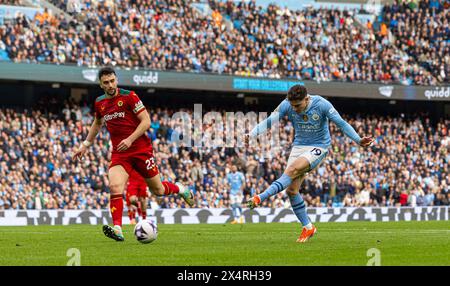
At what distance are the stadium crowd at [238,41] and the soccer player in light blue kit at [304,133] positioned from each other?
22682mm

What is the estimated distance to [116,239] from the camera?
49.1 feet

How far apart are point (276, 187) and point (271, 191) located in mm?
141

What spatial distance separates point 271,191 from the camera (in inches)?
570

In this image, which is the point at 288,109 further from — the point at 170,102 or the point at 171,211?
the point at 170,102

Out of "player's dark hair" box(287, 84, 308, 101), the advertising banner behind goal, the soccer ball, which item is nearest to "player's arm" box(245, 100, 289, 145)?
"player's dark hair" box(287, 84, 308, 101)

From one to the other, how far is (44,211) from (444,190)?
808 inches

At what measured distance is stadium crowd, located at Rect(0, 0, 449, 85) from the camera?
125 ft

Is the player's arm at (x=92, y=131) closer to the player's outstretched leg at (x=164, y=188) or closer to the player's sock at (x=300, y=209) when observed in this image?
the player's outstretched leg at (x=164, y=188)

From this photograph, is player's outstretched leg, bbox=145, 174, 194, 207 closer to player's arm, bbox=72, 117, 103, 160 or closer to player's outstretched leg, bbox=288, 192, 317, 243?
player's arm, bbox=72, 117, 103, 160

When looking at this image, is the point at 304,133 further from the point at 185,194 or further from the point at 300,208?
the point at 185,194

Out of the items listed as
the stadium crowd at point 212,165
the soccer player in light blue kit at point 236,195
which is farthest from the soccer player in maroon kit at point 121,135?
the stadium crowd at point 212,165

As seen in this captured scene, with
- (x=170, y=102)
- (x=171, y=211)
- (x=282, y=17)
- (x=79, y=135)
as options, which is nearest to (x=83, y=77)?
(x=79, y=135)

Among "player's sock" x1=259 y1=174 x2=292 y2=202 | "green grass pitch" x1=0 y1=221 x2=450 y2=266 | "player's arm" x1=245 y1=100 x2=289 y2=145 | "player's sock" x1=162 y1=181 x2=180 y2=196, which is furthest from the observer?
"player's sock" x1=162 y1=181 x2=180 y2=196

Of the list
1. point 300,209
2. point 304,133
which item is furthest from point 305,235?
point 304,133
